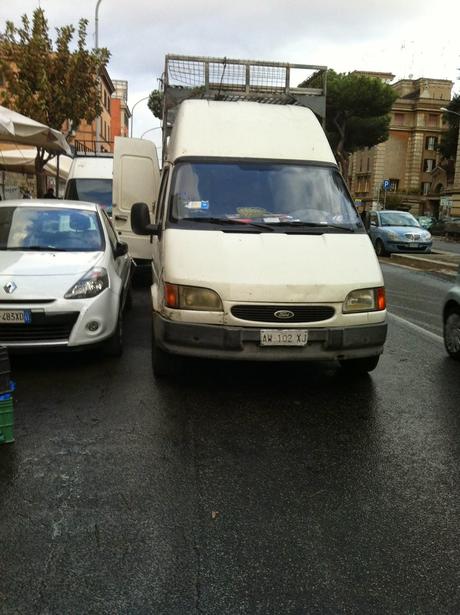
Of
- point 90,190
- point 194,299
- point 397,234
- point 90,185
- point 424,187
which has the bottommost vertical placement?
point 397,234

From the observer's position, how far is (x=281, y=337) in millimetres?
4504

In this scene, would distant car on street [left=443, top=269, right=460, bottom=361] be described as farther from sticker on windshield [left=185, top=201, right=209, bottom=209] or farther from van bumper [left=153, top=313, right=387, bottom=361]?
sticker on windshield [left=185, top=201, right=209, bottom=209]

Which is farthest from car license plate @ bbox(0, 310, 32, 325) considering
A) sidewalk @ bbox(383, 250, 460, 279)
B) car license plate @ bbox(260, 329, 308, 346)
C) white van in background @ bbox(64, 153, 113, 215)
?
sidewalk @ bbox(383, 250, 460, 279)

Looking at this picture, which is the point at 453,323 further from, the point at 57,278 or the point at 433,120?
the point at 433,120

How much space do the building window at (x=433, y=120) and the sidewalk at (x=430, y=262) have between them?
213ft

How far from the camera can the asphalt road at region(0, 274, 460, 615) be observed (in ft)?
8.03

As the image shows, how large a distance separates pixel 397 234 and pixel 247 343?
15710mm

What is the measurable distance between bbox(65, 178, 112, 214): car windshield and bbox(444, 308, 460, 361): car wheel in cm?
901

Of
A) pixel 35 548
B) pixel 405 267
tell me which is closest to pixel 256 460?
pixel 35 548

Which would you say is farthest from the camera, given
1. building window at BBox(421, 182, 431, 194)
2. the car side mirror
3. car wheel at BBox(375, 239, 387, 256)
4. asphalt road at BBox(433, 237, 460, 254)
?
building window at BBox(421, 182, 431, 194)

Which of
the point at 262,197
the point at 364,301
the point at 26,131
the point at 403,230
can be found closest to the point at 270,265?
the point at 364,301

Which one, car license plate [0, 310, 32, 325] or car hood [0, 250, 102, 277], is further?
car hood [0, 250, 102, 277]

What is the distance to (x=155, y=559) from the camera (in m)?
2.63

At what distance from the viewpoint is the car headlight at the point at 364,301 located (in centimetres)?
466
